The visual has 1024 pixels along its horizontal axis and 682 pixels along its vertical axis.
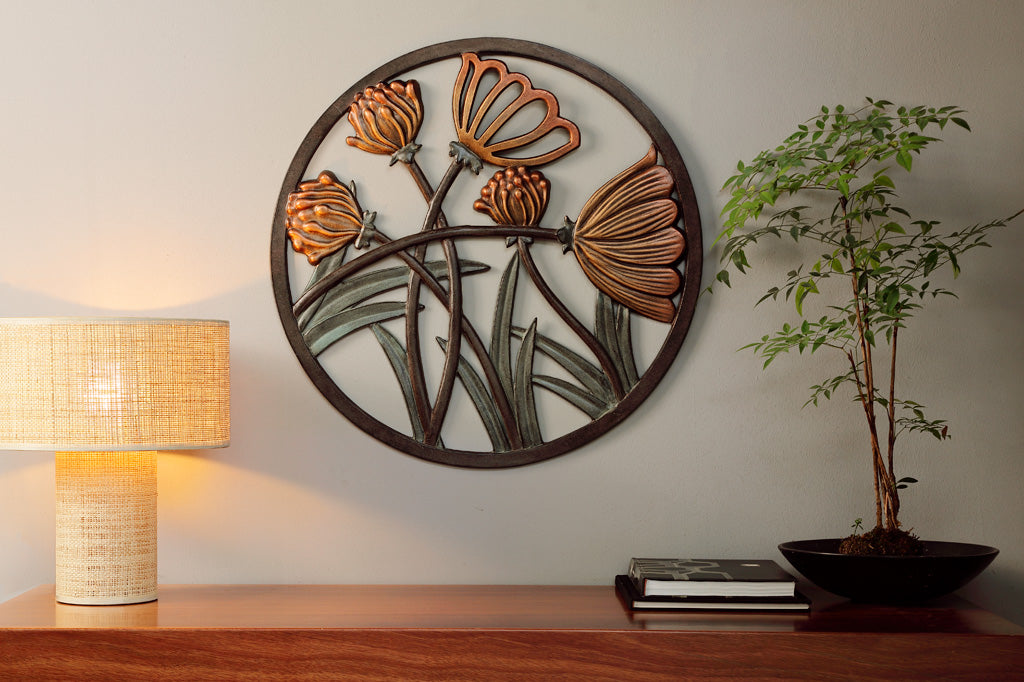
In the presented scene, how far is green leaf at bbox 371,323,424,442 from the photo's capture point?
6.07ft

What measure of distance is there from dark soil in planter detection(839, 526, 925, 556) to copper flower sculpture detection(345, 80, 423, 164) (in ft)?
3.71

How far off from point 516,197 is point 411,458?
1.87 feet

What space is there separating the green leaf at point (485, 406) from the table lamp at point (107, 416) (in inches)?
18.5

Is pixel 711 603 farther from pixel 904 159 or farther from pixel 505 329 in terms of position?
pixel 904 159

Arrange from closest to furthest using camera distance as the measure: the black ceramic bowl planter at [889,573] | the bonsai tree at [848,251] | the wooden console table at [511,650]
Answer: the wooden console table at [511,650], the black ceramic bowl planter at [889,573], the bonsai tree at [848,251]

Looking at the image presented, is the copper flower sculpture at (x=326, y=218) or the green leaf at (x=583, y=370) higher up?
the copper flower sculpture at (x=326, y=218)

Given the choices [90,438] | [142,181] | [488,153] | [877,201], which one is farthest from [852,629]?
[142,181]

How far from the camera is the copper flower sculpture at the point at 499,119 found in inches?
72.4

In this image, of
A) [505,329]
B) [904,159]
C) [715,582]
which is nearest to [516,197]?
[505,329]

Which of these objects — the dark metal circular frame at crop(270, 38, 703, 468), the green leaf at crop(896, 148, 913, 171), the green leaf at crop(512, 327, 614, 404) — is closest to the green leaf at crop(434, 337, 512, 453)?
the dark metal circular frame at crop(270, 38, 703, 468)

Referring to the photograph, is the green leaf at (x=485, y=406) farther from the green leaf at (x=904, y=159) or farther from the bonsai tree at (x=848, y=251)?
the green leaf at (x=904, y=159)

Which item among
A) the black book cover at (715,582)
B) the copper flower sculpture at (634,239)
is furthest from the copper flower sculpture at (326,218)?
the black book cover at (715,582)

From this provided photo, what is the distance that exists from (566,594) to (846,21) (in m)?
1.27

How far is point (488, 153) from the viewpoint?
185cm
